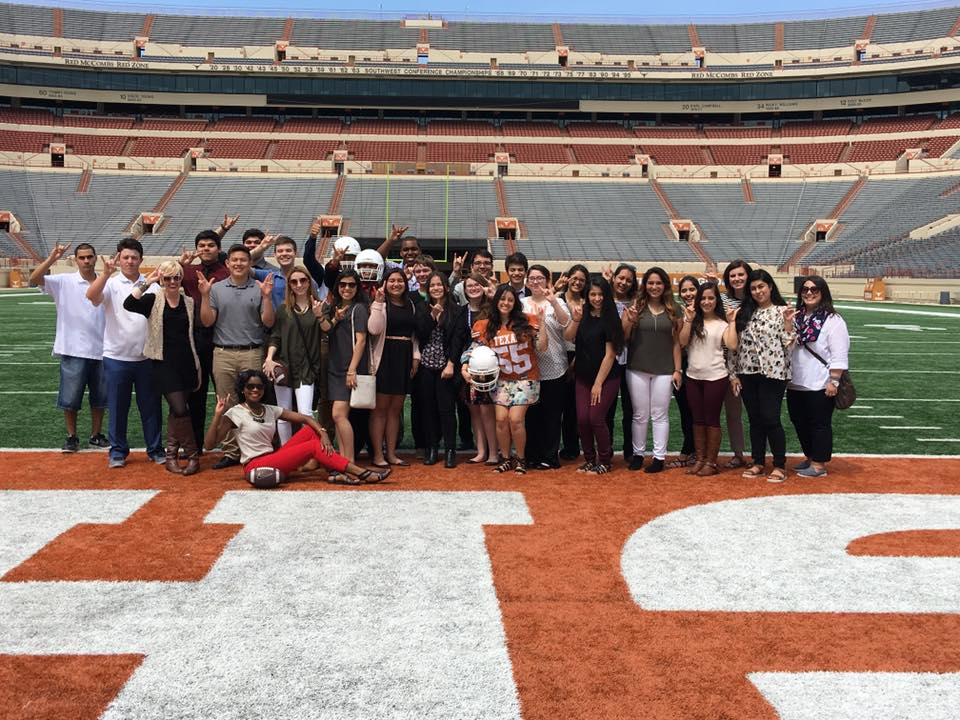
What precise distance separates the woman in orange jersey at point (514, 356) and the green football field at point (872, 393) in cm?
188

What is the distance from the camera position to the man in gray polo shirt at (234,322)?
6.07 m

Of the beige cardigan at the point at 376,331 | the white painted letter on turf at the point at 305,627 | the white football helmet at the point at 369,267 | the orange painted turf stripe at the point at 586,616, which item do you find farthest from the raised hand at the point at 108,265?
the white painted letter on turf at the point at 305,627

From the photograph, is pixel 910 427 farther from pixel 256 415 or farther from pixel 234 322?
pixel 234 322

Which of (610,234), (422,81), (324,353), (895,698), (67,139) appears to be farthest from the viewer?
(422,81)

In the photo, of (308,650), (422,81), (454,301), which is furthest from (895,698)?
(422,81)

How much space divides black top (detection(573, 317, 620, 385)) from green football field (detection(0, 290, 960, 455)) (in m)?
1.62

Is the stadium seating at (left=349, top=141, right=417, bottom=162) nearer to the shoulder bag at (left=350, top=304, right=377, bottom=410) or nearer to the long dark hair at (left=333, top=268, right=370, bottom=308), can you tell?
the long dark hair at (left=333, top=268, right=370, bottom=308)

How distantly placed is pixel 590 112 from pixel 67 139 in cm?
3223

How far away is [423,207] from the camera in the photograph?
43.5 m

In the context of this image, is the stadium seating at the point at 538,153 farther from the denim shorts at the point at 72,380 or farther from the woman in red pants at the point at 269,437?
the woman in red pants at the point at 269,437

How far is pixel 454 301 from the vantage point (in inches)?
264

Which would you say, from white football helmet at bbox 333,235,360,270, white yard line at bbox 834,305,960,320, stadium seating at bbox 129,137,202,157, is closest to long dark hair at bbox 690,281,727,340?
white football helmet at bbox 333,235,360,270

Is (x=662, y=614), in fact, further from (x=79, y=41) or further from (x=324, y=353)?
(x=79, y=41)

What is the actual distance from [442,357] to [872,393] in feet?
21.8
